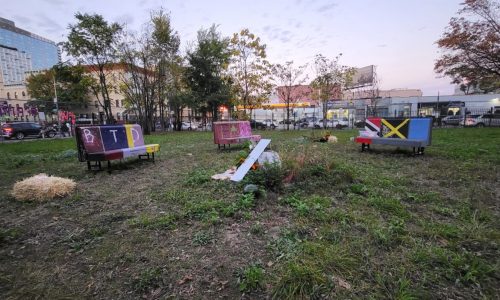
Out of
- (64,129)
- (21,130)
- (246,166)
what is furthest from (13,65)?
(246,166)

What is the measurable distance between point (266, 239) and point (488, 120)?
96.4 feet

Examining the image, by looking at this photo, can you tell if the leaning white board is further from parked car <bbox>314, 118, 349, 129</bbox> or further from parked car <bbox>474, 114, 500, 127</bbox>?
parked car <bbox>474, 114, 500, 127</bbox>

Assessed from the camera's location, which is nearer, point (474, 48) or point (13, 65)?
point (474, 48)

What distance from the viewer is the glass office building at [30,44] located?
50656 mm

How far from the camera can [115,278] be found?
2.12 m

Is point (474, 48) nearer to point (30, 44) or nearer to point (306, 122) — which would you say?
point (306, 122)

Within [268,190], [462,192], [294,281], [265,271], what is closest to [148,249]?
[265,271]

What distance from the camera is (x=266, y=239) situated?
2670mm

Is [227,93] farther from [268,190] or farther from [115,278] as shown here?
[115,278]

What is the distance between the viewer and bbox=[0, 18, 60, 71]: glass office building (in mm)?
50656

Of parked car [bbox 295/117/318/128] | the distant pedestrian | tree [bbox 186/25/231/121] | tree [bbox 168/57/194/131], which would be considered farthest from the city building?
parked car [bbox 295/117/318/128]

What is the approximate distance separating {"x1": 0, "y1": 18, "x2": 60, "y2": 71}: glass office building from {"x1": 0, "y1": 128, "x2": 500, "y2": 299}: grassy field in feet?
197

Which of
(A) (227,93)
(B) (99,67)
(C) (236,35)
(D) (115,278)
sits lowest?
(D) (115,278)

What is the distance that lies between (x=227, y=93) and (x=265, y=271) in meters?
24.7
